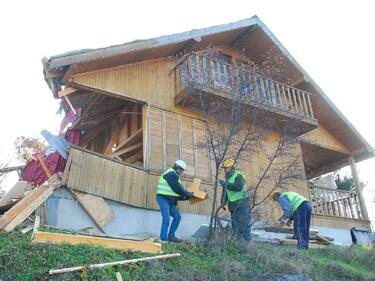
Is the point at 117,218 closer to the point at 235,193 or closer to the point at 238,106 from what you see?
the point at 235,193

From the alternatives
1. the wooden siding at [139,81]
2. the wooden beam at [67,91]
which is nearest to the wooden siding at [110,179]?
the wooden beam at [67,91]

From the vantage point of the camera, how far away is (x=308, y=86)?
15.6 metres

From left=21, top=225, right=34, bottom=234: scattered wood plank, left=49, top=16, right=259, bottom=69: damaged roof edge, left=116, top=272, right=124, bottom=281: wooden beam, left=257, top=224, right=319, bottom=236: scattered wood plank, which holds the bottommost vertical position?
left=116, top=272, right=124, bottom=281: wooden beam

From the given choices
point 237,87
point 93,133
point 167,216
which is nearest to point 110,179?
point 167,216

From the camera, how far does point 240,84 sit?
30.8 feet

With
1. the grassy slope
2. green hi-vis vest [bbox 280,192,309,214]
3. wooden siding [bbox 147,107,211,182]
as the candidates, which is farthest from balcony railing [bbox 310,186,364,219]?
the grassy slope

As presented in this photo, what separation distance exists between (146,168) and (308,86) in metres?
8.26

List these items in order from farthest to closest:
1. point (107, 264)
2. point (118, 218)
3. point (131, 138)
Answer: point (131, 138), point (118, 218), point (107, 264)

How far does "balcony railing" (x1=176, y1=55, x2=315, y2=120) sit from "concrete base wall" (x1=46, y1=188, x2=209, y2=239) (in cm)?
372

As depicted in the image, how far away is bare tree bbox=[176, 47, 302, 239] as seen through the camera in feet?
31.0

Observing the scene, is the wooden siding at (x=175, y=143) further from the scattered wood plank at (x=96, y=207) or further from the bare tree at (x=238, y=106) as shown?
the scattered wood plank at (x=96, y=207)

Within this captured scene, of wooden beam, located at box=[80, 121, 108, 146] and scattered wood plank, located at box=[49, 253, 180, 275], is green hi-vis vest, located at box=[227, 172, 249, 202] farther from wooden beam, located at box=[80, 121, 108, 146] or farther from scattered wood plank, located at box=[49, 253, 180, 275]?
wooden beam, located at box=[80, 121, 108, 146]

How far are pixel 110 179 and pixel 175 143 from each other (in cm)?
273

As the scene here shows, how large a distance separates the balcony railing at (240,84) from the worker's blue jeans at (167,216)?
3.12m
